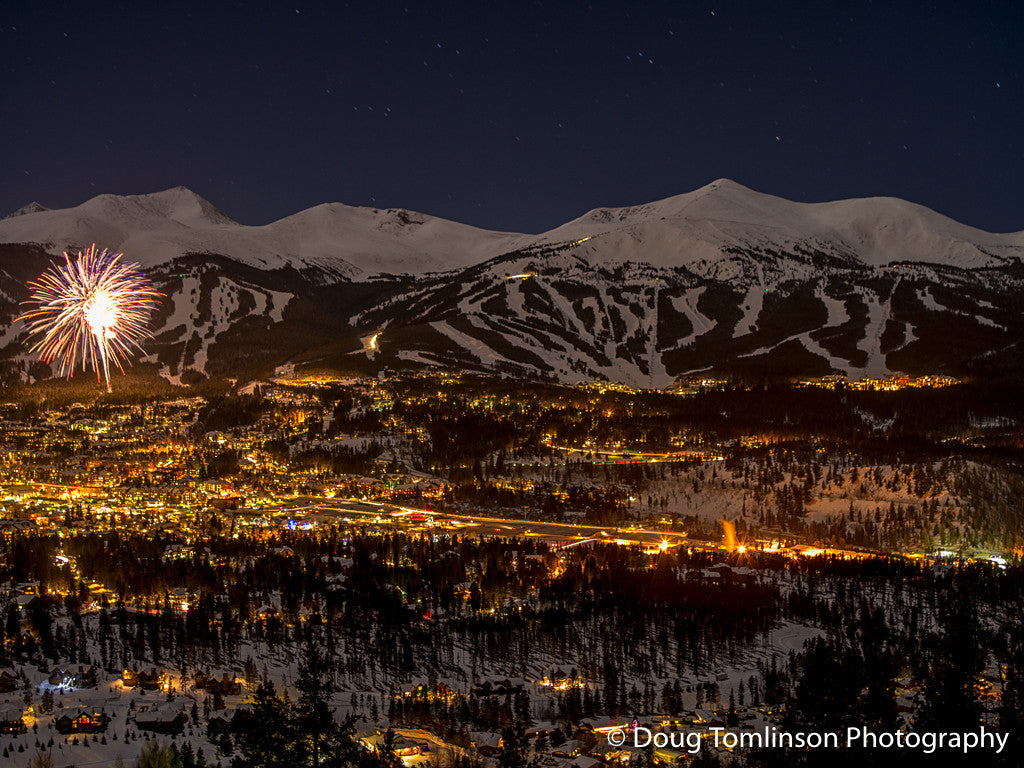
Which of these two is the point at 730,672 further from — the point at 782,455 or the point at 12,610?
the point at 782,455

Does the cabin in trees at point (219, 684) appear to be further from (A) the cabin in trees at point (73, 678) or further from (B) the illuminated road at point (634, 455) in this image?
(B) the illuminated road at point (634, 455)

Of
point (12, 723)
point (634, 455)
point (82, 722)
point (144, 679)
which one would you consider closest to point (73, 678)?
point (144, 679)

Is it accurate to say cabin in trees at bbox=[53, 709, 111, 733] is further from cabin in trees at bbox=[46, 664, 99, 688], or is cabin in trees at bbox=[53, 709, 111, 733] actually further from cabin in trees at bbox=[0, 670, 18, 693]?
cabin in trees at bbox=[0, 670, 18, 693]

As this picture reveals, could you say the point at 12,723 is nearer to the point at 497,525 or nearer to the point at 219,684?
the point at 219,684

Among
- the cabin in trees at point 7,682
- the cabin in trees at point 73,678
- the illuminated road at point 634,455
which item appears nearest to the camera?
the cabin in trees at point 7,682

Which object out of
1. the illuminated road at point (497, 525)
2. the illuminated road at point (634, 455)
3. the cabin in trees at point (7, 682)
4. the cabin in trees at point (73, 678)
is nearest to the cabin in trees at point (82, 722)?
the cabin in trees at point (73, 678)

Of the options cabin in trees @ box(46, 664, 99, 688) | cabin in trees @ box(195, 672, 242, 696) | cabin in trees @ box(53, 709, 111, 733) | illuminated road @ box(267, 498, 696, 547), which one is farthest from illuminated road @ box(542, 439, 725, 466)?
cabin in trees @ box(53, 709, 111, 733)
